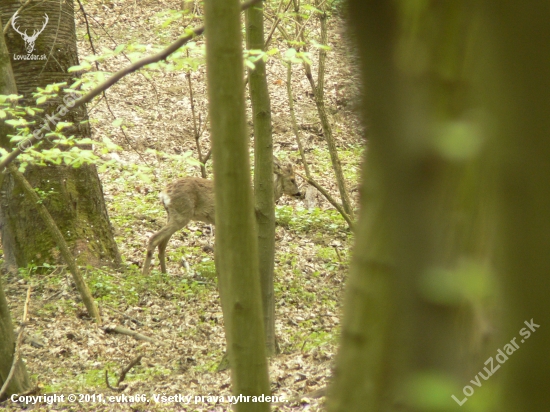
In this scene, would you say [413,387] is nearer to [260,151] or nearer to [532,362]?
[532,362]

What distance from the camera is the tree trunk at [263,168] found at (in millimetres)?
5860

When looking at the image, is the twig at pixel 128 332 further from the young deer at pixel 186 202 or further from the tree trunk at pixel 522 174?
the tree trunk at pixel 522 174

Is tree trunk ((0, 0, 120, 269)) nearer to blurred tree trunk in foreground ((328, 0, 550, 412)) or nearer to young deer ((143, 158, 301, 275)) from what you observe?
young deer ((143, 158, 301, 275))

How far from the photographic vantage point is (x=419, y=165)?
0.94 metres

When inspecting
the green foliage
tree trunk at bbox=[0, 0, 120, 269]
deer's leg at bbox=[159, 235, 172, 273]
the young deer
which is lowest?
the green foliage

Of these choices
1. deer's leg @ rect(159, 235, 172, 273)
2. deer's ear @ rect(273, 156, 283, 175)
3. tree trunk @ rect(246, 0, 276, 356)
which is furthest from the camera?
deer's ear @ rect(273, 156, 283, 175)

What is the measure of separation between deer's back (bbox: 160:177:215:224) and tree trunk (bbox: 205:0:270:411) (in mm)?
8799

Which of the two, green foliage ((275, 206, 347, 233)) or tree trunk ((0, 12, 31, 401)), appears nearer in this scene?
tree trunk ((0, 12, 31, 401))

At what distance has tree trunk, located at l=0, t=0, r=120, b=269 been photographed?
8.56m

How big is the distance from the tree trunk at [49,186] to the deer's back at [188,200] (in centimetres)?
196

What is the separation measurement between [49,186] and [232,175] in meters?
7.59

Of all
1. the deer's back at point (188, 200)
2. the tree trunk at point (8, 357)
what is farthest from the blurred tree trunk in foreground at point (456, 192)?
the deer's back at point (188, 200)

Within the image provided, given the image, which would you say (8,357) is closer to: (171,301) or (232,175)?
(171,301)

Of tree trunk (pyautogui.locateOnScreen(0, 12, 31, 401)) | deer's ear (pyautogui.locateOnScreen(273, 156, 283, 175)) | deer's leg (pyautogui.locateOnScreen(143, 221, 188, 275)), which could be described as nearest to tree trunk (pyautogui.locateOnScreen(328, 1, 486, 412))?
tree trunk (pyautogui.locateOnScreen(0, 12, 31, 401))
